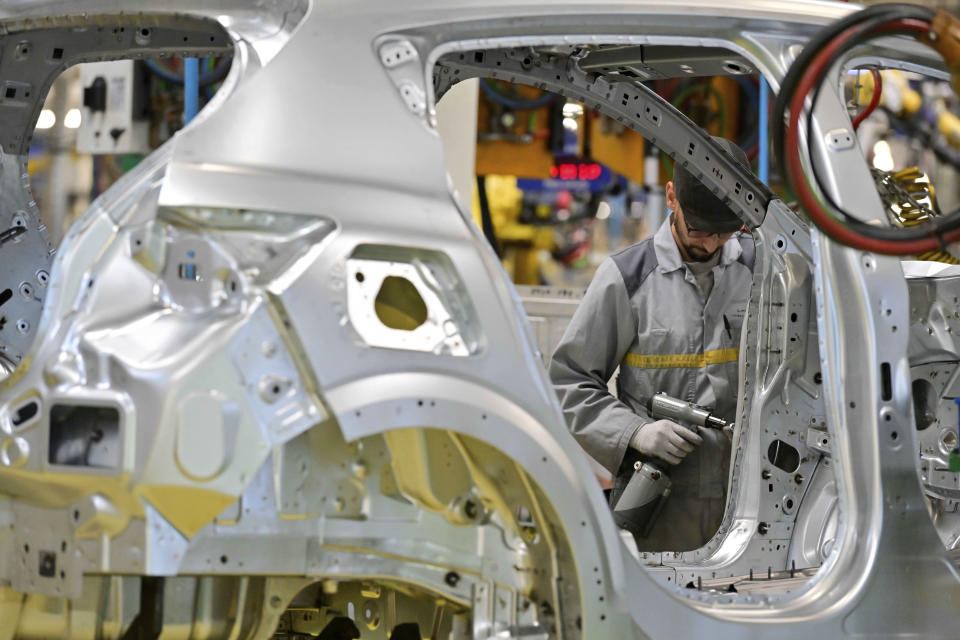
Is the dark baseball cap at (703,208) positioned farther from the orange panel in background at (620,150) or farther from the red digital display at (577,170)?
the red digital display at (577,170)

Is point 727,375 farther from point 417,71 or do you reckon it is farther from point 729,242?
point 417,71

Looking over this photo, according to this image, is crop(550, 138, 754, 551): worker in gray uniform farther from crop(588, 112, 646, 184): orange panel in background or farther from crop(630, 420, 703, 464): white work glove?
crop(588, 112, 646, 184): orange panel in background

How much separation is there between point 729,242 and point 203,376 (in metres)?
2.77

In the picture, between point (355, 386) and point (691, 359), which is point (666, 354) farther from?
point (355, 386)

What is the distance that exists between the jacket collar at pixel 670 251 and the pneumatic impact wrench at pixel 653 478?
1.56 ft

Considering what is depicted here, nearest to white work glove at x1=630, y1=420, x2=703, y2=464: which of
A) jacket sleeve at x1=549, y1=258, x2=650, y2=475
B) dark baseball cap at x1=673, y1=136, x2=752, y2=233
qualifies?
jacket sleeve at x1=549, y1=258, x2=650, y2=475

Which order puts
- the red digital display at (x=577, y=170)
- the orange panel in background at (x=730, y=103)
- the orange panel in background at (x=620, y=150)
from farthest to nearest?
the red digital display at (x=577, y=170) → the orange panel in background at (x=620, y=150) → the orange panel in background at (x=730, y=103)

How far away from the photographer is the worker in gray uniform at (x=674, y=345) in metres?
4.55

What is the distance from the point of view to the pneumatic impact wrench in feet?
14.6

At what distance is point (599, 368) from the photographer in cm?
465

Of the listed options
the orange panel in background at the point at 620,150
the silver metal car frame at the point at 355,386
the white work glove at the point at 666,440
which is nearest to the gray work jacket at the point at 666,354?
the white work glove at the point at 666,440

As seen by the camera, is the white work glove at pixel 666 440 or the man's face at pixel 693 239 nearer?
the white work glove at pixel 666 440

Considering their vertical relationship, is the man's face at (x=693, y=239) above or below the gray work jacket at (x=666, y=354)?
above

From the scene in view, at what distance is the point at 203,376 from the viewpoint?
243 cm
